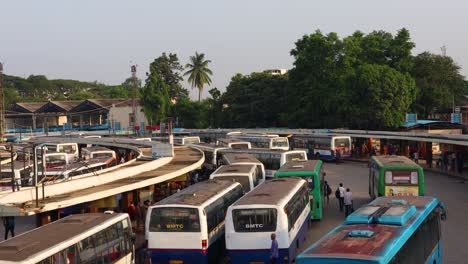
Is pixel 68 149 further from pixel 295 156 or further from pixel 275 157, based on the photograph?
pixel 295 156

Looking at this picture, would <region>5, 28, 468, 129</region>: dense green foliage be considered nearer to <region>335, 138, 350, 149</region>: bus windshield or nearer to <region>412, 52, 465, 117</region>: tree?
<region>412, 52, 465, 117</region>: tree

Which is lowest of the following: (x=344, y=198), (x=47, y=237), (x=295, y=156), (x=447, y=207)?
(x=447, y=207)

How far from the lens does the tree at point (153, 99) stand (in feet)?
262

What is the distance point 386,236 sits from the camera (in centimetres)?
1119

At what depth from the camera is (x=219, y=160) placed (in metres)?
39.7

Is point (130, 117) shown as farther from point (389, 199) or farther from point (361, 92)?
point (389, 199)

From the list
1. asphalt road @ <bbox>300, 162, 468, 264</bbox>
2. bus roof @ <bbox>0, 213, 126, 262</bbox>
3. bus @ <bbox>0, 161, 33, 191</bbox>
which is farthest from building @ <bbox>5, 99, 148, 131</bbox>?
bus roof @ <bbox>0, 213, 126, 262</bbox>

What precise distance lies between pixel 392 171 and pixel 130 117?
251 ft

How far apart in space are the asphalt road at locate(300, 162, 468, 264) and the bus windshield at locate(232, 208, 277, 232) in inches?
153

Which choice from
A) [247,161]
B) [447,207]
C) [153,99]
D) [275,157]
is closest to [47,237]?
[247,161]

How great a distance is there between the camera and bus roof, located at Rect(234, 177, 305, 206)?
16.0 m

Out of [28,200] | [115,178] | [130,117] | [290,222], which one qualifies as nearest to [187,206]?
[290,222]

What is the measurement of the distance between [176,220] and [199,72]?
90.5 metres

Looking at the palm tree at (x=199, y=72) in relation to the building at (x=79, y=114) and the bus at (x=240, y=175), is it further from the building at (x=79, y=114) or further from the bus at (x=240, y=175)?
the bus at (x=240, y=175)
